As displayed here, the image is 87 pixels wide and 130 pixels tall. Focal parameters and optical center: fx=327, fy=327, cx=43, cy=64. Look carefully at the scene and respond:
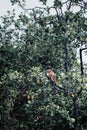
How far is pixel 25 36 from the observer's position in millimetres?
31094

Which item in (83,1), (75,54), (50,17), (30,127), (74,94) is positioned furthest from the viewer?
(75,54)

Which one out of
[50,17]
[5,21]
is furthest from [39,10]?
→ [5,21]

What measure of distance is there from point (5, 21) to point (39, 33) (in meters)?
3.90

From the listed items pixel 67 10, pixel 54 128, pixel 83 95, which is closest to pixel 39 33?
pixel 67 10

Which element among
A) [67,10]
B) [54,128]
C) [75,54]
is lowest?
[54,128]

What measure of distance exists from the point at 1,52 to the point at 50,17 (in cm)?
568

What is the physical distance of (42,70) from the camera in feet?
98.3

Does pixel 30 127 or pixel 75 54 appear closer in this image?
pixel 30 127

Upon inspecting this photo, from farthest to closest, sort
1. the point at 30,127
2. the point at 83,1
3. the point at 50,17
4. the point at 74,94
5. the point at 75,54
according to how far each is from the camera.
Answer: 1. the point at 75,54
2. the point at 50,17
3. the point at 83,1
4. the point at 30,127
5. the point at 74,94

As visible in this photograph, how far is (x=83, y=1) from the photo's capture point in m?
27.8

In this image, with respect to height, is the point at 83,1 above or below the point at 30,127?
above

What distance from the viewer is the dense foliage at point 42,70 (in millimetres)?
20250

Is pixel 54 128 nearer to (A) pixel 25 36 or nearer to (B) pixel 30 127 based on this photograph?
(B) pixel 30 127

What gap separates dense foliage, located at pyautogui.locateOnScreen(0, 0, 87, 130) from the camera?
2025cm
